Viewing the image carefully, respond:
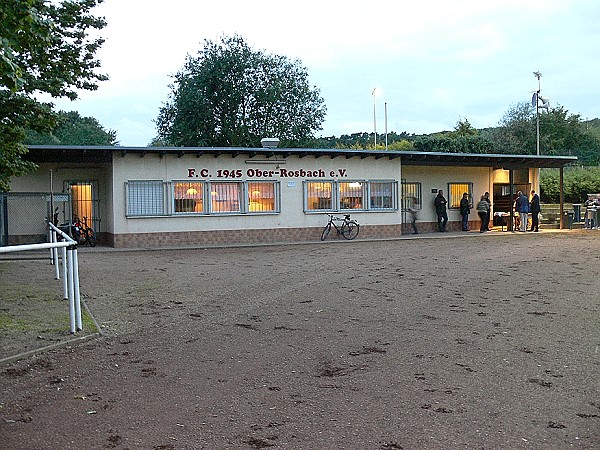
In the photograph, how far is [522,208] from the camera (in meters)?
30.6

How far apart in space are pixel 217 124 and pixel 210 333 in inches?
1696

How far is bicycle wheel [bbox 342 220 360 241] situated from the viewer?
2695 centimetres

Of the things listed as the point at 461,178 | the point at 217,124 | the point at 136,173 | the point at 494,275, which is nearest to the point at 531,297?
the point at 494,275

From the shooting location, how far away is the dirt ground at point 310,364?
188 inches

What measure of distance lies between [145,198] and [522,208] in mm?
16204

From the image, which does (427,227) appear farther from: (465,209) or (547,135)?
(547,135)

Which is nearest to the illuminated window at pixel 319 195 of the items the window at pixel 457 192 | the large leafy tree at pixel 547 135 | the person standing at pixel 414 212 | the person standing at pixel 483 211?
the person standing at pixel 414 212

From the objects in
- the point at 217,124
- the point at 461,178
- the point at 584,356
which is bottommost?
the point at 584,356

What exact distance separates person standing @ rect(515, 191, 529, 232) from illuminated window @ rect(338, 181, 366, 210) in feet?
24.2

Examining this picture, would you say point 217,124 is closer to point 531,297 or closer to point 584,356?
point 531,297

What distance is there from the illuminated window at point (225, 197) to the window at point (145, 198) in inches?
72.5

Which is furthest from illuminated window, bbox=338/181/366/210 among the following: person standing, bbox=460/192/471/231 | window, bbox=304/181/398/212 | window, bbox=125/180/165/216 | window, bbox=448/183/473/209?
window, bbox=125/180/165/216

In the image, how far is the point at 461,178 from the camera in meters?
31.8

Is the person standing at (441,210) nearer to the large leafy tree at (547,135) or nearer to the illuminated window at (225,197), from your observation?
the illuminated window at (225,197)
